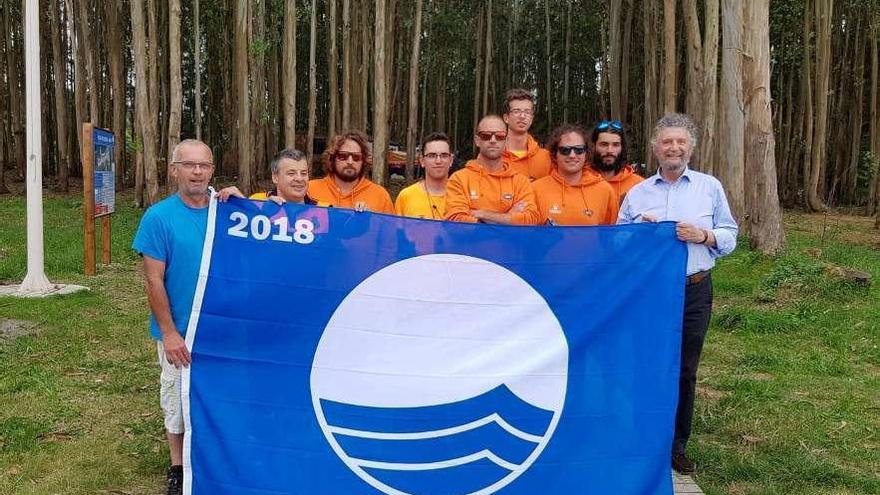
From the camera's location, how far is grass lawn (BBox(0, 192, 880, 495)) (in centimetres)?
429

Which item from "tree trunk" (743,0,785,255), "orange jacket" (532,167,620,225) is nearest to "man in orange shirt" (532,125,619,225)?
"orange jacket" (532,167,620,225)

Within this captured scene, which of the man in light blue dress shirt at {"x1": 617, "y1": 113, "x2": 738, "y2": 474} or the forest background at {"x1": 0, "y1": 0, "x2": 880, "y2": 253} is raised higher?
the forest background at {"x1": 0, "y1": 0, "x2": 880, "y2": 253}

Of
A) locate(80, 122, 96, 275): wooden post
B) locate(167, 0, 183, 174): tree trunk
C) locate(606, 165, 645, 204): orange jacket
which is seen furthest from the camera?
locate(167, 0, 183, 174): tree trunk

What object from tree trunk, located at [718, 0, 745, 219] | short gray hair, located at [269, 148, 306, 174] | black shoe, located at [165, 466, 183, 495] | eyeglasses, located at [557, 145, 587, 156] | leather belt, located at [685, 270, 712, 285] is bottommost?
black shoe, located at [165, 466, 183, 495]

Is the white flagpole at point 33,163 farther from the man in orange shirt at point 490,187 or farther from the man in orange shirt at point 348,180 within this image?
the man in orange shirt at point 490,187

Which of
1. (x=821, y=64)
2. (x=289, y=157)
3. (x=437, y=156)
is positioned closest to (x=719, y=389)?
(x=437, y=156)

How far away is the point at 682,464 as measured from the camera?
14.0ft

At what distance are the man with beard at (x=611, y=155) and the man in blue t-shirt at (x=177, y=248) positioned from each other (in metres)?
2.14

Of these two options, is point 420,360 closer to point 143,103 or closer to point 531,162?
point 531,162

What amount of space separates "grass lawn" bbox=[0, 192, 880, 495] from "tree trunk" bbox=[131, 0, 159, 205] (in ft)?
15.7

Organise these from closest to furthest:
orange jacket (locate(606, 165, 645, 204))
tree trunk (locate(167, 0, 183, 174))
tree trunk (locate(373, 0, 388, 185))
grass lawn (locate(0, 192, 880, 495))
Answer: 1. grass lawn (locate(0, 192, 880, 495))
2. orange jacket (locate(606, 165, 645, 204))
3. tree trunk (locate(167, 0, 183, 174))
4. tree trunk (locate(373, 0, 388, 185))

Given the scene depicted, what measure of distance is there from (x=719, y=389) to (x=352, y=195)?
134 inches

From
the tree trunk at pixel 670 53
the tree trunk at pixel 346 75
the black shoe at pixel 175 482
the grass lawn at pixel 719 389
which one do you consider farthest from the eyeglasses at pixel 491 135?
the tree trunk at pixel 346 75

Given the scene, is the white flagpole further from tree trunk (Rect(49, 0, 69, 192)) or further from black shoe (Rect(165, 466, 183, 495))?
tree trunk (Rect(49, 0, 69, 192))
